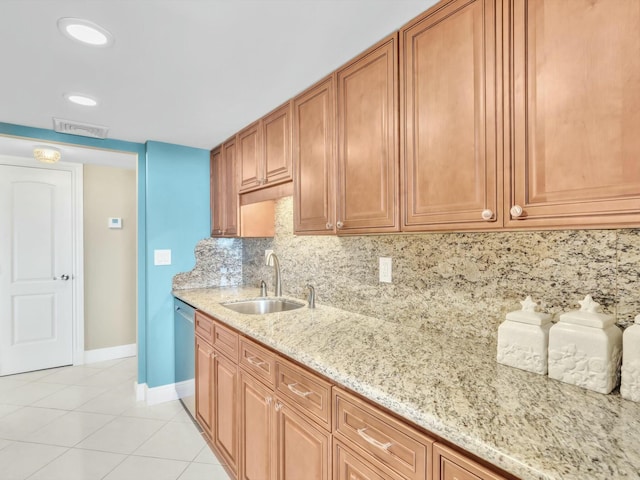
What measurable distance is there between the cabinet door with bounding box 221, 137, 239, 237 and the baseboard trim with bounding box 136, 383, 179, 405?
143 cm

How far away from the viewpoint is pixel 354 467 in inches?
42.6

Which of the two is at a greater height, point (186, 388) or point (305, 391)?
point (305, 391)

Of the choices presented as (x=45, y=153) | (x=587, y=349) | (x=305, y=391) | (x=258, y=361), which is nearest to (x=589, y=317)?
(x=587, y=349)

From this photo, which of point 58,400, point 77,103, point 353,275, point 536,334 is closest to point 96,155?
point 77,103

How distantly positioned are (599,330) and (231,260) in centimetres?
289

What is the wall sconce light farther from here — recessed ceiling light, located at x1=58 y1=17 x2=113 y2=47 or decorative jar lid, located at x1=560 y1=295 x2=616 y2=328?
decorative jar lid, located at x1=560 y1=295 x2=616 y2=328

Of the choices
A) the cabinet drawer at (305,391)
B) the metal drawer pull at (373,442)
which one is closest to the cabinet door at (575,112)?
the metal drawer pull at (373,442)

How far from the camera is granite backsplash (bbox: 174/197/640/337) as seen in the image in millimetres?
1057

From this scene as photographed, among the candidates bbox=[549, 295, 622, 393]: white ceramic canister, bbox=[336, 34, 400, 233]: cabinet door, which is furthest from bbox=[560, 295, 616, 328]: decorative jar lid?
bbox=[336, 34, 400, 233]: cabinet door

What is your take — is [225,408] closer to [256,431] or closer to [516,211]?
[256,431]

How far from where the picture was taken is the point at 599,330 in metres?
0.94

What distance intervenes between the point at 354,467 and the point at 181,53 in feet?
5.89

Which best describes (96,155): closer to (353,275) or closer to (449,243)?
(353,275)

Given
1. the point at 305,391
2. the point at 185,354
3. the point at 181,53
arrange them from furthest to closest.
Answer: the point at 185,354
the point at 181,53
the point at 305,391
